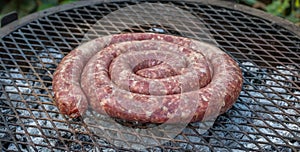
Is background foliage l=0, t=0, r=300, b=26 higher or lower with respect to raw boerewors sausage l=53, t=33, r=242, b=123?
lower

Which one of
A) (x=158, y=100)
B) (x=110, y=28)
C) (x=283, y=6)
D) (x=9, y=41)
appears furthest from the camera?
(x=283, y=6)

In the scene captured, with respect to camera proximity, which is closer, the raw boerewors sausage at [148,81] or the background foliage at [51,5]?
the raw boerewors sausage at [148,81]

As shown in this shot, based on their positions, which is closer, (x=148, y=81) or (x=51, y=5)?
(x=148, y=81)

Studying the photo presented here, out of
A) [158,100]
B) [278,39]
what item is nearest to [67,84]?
[158,100]

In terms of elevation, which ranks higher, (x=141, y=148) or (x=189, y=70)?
(x=189, y=70)

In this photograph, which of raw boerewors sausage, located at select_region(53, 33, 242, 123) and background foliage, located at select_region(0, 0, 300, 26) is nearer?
raw boerewors sausage, located at select_region(53, 33, 242, 123)

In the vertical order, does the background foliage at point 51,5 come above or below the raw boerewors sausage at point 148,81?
below

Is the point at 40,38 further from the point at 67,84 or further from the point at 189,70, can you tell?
the point at 189,70

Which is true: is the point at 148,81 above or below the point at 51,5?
above
